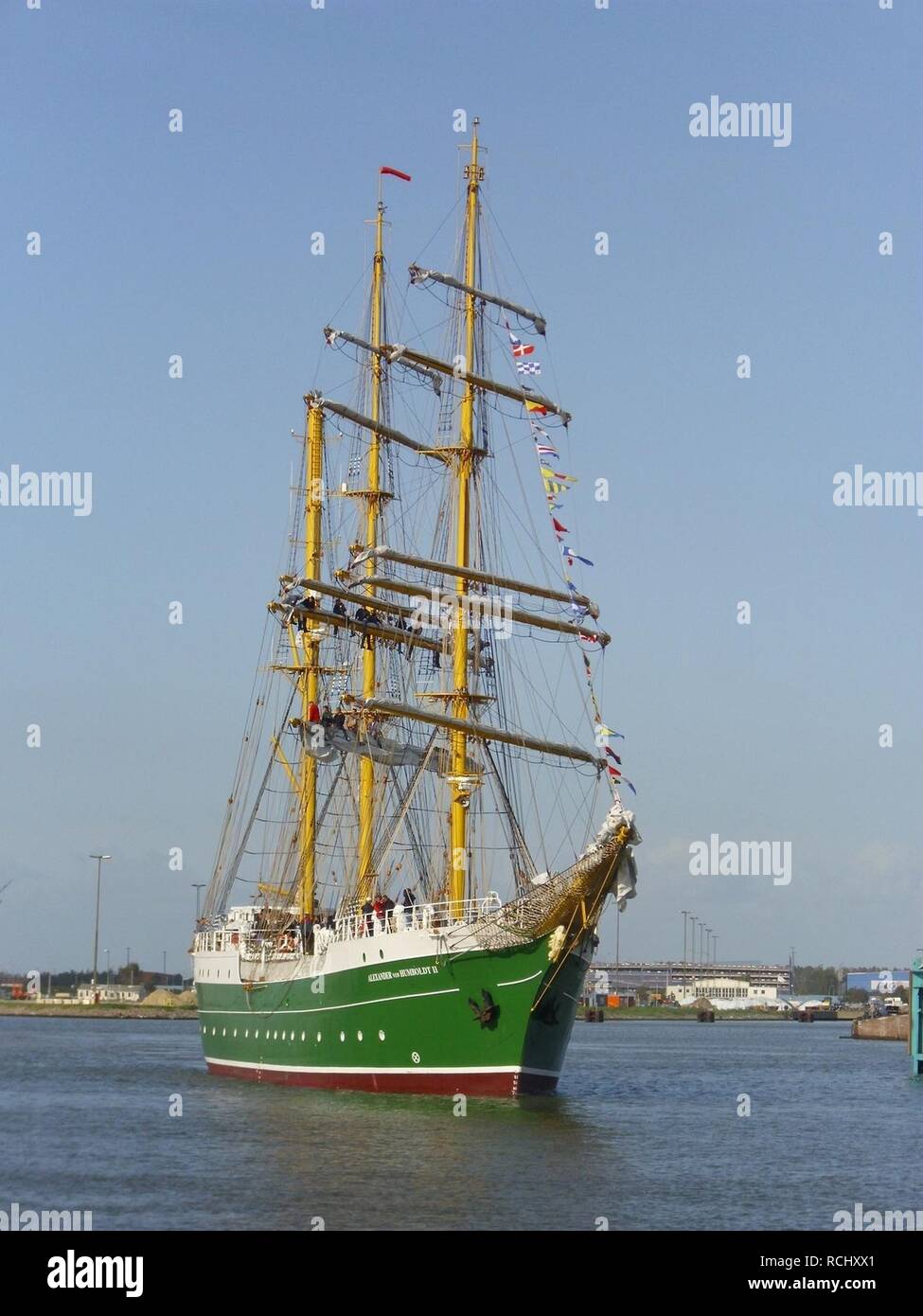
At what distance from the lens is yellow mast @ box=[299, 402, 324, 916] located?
3022 inches

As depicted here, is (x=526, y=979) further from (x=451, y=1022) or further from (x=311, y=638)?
(x=311, y=638)

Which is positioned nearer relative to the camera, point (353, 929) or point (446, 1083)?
point (446, 1083)

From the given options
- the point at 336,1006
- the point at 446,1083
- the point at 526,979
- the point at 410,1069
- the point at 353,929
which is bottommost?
the point at 446,1083

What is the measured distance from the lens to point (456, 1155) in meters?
41.6

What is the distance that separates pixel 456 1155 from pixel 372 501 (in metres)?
41.8

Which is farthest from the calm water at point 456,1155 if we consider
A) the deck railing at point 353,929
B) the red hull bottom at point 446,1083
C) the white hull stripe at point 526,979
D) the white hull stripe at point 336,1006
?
the deck railing at point 353,929

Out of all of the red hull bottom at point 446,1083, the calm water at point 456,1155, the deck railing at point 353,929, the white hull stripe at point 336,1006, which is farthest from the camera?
the deck railing at point 353,929

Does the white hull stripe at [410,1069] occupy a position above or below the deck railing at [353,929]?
below

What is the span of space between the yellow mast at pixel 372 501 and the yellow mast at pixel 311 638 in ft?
7.87

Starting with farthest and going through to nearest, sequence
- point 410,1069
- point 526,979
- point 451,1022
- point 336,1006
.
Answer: point 336,1006
point 410,1069
point 451,1022
point 526,979

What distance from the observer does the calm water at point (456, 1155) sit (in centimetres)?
3512

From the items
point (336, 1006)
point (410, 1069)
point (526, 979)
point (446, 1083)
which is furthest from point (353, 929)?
point (526, 979)

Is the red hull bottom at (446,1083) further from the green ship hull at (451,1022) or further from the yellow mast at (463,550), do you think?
the yellow mast at (463,550)
